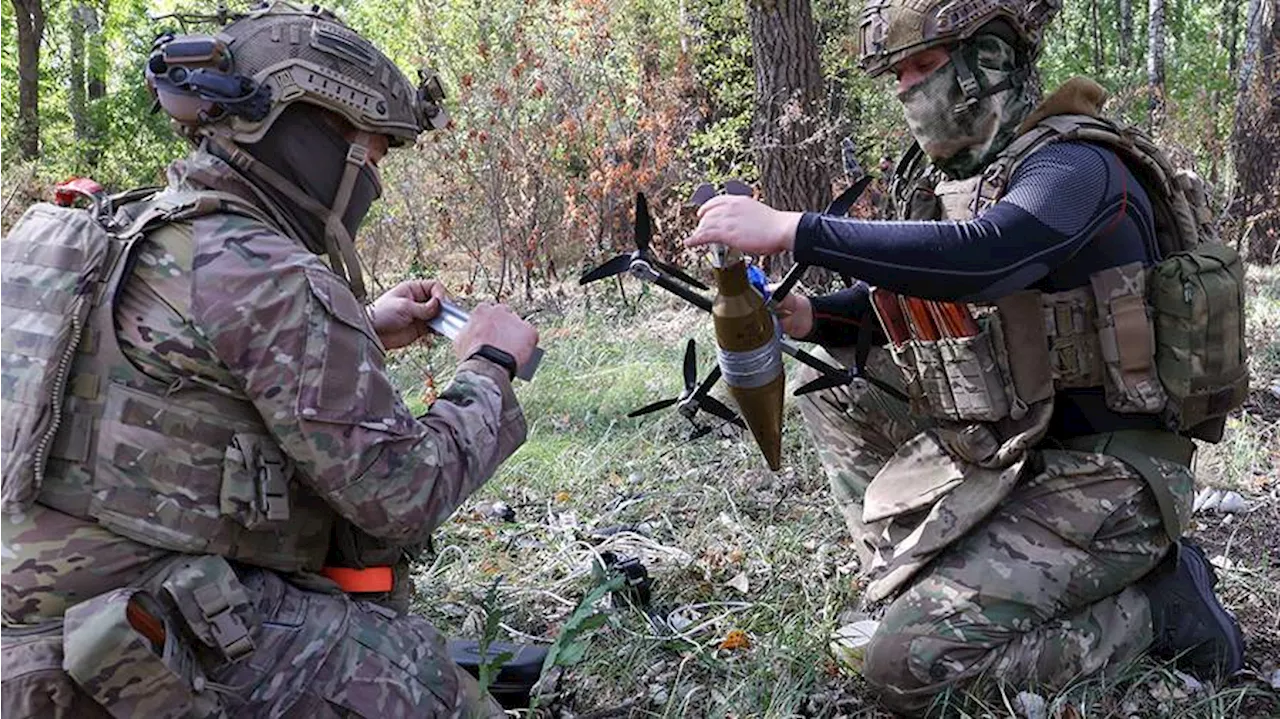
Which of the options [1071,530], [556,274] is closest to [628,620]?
[1071,530]

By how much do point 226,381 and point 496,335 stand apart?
0.66 metres

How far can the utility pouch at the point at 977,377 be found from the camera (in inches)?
123

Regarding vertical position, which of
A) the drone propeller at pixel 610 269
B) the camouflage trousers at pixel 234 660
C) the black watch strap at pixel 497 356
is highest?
the drone propeller at pixel 610 269

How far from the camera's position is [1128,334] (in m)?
3.00

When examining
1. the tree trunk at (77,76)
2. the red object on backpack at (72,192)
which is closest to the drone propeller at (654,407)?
the red object on backpack at (72,192)

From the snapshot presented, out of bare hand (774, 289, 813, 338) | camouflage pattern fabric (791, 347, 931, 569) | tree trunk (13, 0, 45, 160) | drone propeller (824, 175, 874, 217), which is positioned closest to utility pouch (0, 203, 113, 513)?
drone propeller (824, 175, 874, 217)

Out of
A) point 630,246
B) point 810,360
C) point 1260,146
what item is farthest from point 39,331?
point 1260,146

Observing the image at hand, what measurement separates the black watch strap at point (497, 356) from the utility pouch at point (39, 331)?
82cm

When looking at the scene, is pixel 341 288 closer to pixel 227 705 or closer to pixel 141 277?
pixel 141 277

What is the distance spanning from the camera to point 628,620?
355 centimetres

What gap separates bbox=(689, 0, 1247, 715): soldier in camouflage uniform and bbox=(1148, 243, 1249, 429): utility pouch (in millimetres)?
67

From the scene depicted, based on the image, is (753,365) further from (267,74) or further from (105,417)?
(105,417)

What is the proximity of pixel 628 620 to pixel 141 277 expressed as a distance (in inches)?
78.0

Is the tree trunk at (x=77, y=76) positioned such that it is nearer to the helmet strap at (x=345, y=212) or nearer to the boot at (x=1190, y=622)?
the helmet strap at (x=345, y=212)
